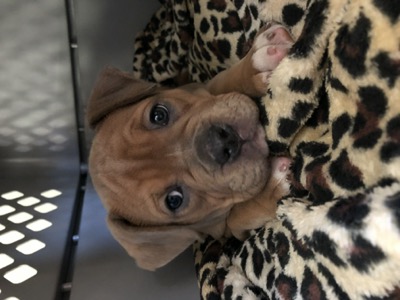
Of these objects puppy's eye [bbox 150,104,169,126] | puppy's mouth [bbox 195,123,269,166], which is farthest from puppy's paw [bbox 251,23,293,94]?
puppy's eye [bbox 150,104,169,126]

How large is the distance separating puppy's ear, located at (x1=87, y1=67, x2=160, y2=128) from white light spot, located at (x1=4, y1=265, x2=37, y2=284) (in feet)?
1.94

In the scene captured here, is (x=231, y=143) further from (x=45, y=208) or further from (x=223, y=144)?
(x=45, y=208)

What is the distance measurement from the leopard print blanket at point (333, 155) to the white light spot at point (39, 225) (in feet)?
3.00

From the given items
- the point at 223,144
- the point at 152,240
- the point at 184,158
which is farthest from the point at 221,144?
the point at 152,240

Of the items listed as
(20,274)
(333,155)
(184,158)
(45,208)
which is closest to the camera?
(333,155)

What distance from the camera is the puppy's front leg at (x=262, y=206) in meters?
1.39

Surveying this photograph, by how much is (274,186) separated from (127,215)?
0.50 m

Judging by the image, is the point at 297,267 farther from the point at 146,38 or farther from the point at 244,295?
the point at 146,38

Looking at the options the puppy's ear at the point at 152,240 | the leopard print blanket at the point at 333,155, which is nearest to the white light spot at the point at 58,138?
the puppy's ear at the point at 152,240

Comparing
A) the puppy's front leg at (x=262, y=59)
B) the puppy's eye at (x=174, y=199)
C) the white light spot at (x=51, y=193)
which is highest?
the puppy's front leg at (x=262, y=59)

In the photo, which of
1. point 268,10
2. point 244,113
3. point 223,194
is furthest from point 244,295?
point 268,10

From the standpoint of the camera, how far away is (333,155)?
43.6 inches

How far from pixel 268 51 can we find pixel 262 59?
3 cm

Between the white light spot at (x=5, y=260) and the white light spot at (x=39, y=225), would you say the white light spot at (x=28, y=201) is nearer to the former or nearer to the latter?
the white light spot at (x=39, y=225)
